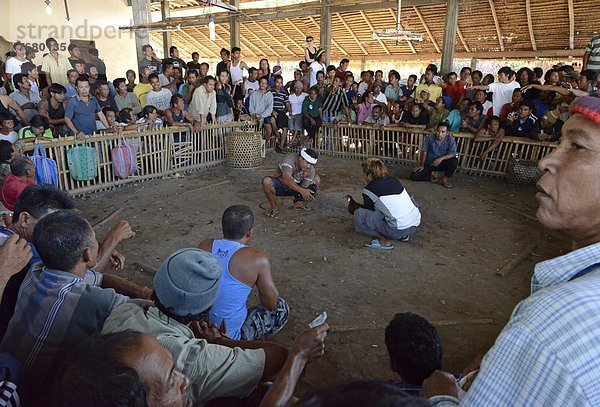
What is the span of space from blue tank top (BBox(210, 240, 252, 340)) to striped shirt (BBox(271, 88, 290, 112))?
310 inches

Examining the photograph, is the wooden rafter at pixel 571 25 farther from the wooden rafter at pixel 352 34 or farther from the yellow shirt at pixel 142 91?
the yellow shirt at pixel 142 91

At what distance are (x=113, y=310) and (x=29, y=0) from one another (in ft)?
38.8

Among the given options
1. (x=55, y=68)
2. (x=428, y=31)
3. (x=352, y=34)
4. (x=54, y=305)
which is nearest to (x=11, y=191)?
(x=54, y=305)

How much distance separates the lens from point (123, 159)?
677cm

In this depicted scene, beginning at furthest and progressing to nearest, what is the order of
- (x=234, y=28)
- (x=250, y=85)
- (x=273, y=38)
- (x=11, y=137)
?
(x=273, y=38) → (x=234, y=28) → (x=250, y=85) → (x=11, y=137)

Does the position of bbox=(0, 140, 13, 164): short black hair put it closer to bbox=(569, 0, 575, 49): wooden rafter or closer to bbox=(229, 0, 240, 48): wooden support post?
bbox=(229, 0, 240, 48): wooden support post

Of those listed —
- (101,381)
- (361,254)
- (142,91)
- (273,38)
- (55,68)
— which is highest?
(273,38)

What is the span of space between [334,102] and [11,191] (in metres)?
7.39

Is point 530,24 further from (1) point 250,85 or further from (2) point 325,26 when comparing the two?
(1) point 250,85

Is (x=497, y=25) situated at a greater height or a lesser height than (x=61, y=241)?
greater

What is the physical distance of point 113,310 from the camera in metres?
1.75

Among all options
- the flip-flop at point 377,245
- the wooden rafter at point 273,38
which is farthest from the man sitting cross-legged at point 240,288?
the wooden rafter at point 273,38

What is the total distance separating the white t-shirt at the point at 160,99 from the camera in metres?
8.45

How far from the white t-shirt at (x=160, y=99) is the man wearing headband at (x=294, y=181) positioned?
385 centimetres
